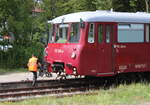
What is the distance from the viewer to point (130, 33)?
1700 cm

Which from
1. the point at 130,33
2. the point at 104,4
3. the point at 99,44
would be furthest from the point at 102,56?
the point at 104,4

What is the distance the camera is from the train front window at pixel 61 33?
16781 millimetres

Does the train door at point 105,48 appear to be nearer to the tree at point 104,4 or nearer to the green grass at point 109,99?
the green grass at point 109,99

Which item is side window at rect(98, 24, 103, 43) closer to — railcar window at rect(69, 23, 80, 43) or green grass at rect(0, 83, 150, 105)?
railcar window at rect(69, 23, 80, 43)

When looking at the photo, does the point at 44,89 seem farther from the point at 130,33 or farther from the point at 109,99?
the point at 130,33

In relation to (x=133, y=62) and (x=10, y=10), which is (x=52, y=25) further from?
(x=10, y=10)

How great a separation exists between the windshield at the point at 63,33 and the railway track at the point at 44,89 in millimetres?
2002

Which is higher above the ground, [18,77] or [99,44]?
[99,44]

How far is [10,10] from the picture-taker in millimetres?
25734

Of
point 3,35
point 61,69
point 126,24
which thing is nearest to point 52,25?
point 61,69

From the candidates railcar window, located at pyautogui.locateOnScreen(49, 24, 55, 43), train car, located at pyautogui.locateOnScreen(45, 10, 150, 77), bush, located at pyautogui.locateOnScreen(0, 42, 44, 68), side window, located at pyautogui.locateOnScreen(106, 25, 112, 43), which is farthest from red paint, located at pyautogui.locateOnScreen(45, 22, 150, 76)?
bush, located at pyautogui.locateOnScreen(0, 42, 44, 68)

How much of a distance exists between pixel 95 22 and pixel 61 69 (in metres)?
2.63

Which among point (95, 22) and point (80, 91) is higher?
point (95, 22)

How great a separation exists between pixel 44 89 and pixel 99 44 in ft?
9.90
